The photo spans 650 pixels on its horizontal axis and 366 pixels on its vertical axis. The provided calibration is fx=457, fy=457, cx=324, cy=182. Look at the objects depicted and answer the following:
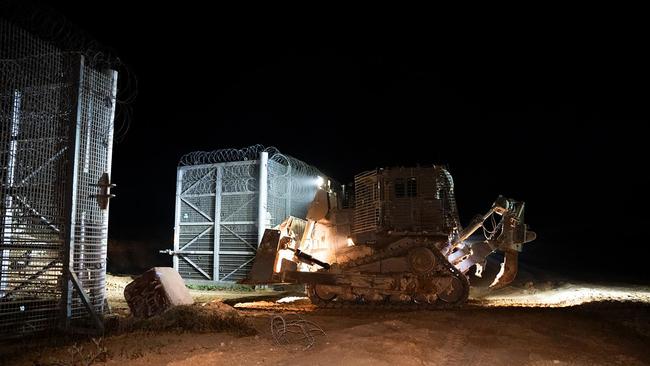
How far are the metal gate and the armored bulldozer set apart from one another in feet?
22.2

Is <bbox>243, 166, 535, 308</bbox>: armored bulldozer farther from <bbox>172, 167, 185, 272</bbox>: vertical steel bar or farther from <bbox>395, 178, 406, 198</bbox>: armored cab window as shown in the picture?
<bbox>172, 167, 185, 272</bbox>: vertical steel bar

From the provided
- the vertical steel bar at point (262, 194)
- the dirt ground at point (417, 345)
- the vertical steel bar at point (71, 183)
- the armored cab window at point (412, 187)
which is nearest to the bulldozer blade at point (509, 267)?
the armored cab window at point (412, 187)

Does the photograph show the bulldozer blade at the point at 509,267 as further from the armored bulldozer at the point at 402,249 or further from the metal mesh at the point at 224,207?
the metal mesh at the point at 224,207

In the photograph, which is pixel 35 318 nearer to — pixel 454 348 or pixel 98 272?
pixel 98 272

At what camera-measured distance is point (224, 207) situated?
21.9 meters

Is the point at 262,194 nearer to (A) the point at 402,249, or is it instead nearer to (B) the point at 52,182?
(A) the point at 402,249

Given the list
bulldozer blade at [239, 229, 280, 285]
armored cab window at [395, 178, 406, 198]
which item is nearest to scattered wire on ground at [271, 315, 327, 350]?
bulldozer blade at [239, 229, 280, 285]

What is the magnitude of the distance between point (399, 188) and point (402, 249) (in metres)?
2.00

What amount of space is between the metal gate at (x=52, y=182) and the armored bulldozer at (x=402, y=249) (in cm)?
678

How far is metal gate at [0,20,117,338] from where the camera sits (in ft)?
28.5

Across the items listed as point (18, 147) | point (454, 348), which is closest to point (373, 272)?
point (454, 348)

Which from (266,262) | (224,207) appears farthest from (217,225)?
(266,262)

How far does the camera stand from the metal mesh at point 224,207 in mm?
21203

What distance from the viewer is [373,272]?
14242mm
